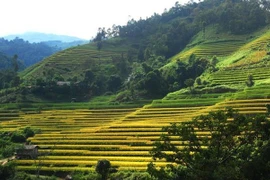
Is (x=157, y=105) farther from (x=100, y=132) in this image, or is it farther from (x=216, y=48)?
(x=216, y=48)

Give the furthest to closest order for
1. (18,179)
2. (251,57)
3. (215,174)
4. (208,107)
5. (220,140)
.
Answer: (251,57) → (208,107) → (18,179) → (220,140) → (215,174)

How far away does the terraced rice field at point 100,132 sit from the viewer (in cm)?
4050

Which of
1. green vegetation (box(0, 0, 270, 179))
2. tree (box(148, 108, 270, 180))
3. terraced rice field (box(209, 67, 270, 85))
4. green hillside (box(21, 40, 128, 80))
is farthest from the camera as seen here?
green hillside (box(21, 40, 128, 80))

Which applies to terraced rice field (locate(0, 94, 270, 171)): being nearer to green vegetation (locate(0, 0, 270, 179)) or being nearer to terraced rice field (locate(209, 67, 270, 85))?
green vegetation (locate(0, 0, 270, 179))

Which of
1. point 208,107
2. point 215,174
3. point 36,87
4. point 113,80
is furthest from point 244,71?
point 215,174

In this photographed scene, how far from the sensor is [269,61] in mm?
69438

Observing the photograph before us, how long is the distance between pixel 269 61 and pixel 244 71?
5295 mm

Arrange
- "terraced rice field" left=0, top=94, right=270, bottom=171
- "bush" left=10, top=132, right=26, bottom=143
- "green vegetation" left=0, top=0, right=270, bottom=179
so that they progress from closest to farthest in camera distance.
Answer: "green vegetation" left=0, top=0, right=270, bottom=179, "terraced rice field" left=0, top=94, right=270, bottom=171, "bush" left=10, top=132, right=26, bottom=143

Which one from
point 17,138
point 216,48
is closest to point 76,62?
point 216,48

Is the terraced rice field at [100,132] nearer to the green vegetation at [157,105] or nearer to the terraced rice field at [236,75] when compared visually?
the green vegetation at [157,105]

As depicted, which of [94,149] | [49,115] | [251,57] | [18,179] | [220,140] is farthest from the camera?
[251,57]

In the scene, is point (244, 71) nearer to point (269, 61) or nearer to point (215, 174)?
point (269, 61)

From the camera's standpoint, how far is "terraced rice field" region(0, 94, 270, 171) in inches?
1594

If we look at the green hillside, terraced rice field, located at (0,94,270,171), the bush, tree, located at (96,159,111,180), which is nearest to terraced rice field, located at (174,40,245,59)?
the green hillside
